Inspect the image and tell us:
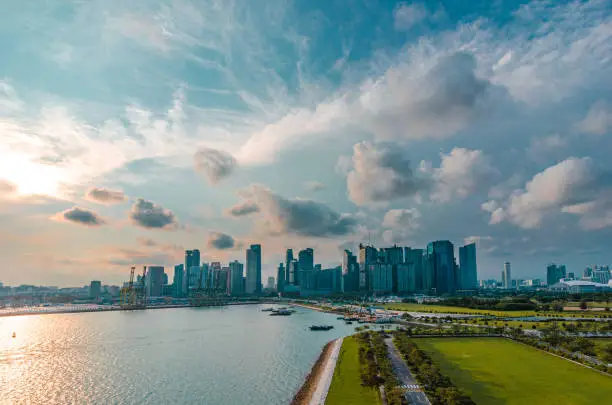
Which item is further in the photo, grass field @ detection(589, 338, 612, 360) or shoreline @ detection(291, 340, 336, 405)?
grass field @ detection(589, 338, 612, 360)

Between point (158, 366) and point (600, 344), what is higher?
point (600, 344)

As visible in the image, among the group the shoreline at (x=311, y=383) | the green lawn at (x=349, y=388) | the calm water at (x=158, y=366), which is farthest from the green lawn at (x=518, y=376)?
the calm water at (x=158, y=366)

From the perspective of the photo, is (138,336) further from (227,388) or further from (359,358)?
(359,358)

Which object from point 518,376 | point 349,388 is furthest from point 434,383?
point 518,376

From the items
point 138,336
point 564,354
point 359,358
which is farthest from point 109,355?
point 564,354

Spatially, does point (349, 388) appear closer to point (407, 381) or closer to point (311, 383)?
point (407, 381)

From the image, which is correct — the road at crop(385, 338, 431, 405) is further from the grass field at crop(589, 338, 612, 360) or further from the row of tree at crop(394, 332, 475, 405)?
the grass field at crop(589, 338, 612, 360)

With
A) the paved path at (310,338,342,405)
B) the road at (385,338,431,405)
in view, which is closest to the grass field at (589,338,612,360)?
the road at (385,338,431,405)

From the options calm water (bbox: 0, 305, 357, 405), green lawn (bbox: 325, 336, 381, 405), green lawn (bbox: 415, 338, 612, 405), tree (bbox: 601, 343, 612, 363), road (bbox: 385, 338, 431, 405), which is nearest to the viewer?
road (bbox: 385, 338, 431, 405)
